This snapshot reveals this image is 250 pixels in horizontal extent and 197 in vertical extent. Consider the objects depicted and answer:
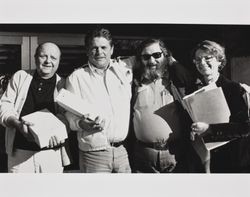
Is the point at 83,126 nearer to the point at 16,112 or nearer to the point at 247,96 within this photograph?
the point at 16,112

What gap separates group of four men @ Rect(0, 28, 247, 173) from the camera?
7.55ft

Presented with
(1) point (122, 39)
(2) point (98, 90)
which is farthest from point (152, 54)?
(2) point (98, 90)

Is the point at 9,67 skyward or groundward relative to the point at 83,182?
skyward

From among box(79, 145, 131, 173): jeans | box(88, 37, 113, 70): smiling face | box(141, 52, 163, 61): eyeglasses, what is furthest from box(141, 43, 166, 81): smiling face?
box(79, 145, 131, 173): jeans

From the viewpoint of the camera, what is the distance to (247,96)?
2367mm

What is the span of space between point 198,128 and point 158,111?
0.99ft

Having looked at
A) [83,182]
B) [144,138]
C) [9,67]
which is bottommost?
[83,182]

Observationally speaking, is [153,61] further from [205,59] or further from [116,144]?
[116,144]

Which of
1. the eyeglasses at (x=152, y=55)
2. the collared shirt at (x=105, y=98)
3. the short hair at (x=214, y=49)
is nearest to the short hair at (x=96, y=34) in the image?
the collared shirt at (x=105, y=98)

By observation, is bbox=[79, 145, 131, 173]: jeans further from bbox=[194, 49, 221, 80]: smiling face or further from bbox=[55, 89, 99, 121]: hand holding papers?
bbox=[194, 49, 221, 80]: smiling face

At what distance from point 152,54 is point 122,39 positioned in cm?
24

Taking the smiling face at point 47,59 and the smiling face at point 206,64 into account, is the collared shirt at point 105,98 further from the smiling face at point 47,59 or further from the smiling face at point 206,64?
the smiling face at point 206,64

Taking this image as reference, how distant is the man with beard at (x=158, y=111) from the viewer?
7.60 ft

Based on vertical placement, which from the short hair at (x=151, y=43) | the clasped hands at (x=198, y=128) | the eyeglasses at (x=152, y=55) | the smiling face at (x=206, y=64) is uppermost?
the short hair at (x=151, y=43)
